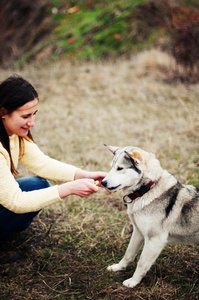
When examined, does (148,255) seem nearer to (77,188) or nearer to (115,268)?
(115,268)

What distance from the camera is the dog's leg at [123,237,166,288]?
2305 mm

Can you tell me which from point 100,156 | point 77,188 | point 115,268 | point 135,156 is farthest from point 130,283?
point 100,156

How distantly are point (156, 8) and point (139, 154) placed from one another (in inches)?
358

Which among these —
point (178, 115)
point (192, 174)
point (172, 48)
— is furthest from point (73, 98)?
point (192, 174)

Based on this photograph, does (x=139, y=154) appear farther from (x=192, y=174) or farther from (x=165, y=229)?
(x=192, y=174)

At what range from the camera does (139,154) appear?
2.26 metres

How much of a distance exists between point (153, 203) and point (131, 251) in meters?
0.61

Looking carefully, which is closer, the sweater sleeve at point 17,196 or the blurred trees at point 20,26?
the sweater sleeve at point 17,196

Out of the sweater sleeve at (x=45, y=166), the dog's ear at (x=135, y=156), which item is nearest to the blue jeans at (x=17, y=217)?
the sweater sleeve at (x=45, y=166)

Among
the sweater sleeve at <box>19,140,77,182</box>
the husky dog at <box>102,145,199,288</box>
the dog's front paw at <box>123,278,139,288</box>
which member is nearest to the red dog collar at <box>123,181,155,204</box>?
the husky dog at <box>102,145,199,288</box>

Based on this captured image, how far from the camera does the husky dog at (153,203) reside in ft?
7.54

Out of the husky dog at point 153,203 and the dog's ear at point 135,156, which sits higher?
the dog's ear at point 135,156

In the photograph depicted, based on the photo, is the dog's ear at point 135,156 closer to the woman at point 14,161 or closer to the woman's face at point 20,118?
the woman at point 14,161

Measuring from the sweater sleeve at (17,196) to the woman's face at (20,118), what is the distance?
0.85ft
